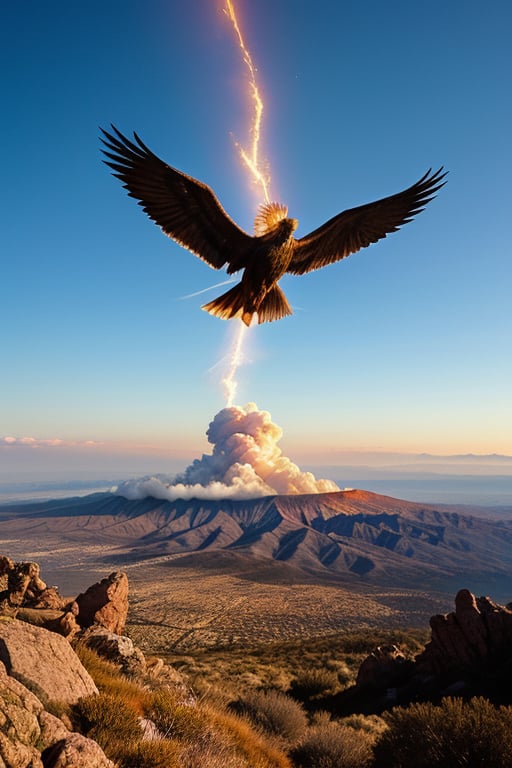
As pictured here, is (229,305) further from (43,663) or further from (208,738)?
(208,738)

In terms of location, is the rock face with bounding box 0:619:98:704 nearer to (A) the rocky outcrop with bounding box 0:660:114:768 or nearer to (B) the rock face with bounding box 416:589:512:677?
(A) the rocky outcrop with bounding box 0:660:114:768

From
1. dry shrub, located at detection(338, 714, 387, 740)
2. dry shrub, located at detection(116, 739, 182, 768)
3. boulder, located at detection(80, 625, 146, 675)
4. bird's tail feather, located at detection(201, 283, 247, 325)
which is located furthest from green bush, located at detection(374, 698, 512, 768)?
bird's tail feather, located at detection(201, 283, 247, 325)

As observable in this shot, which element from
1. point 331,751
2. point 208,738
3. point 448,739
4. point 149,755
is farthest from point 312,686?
point 149,755

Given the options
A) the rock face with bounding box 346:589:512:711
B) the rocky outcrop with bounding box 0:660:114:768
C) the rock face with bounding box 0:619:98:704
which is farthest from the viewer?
the rock face with bounding box 346:589:512:711

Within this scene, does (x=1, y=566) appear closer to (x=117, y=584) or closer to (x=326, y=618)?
(x=117, y=584)

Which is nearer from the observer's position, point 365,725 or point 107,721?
point 107,721

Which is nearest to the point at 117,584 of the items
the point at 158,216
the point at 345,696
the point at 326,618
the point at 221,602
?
the point at 345,696
